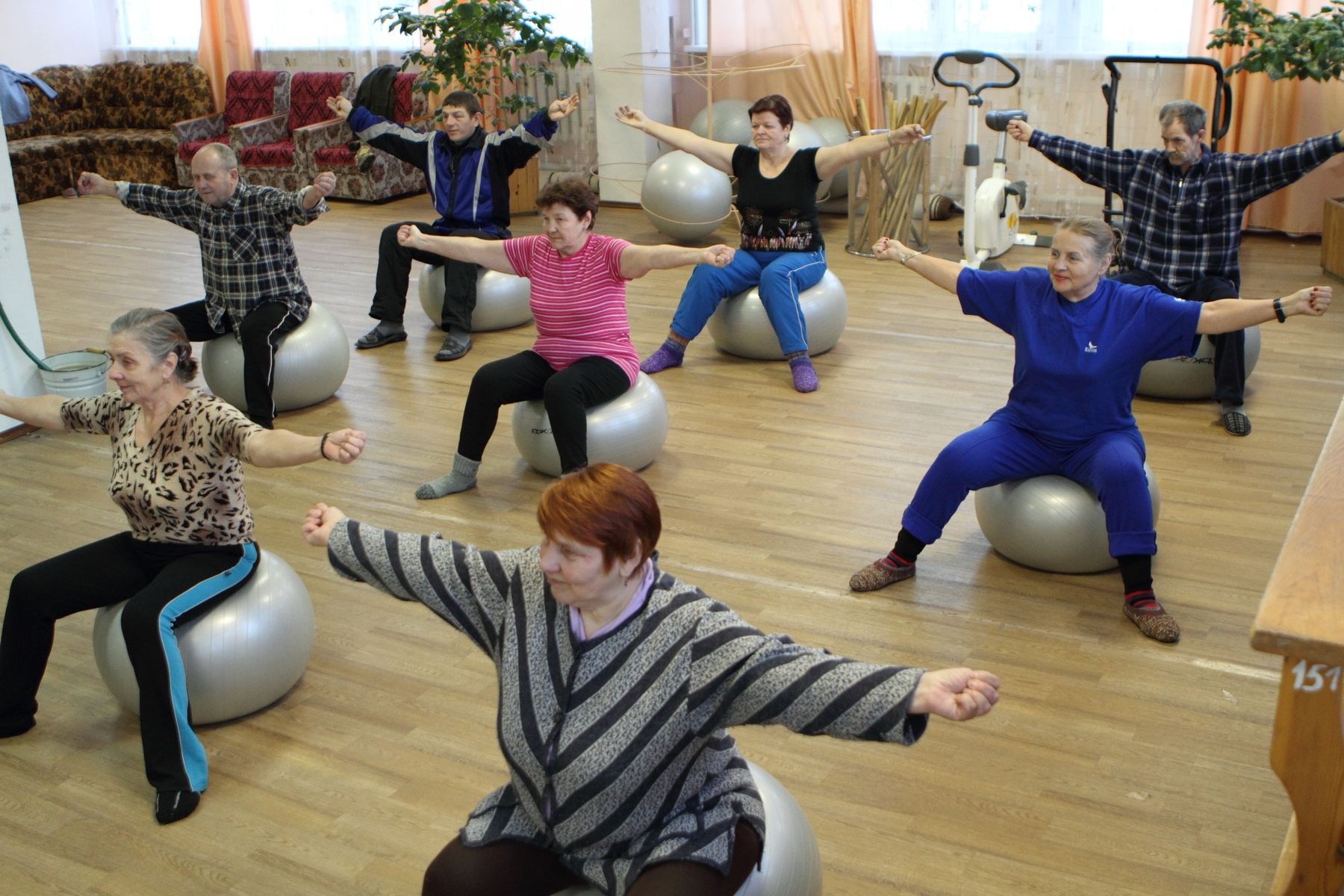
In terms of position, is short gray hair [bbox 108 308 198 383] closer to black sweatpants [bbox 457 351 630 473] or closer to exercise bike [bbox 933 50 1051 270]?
black sweatpants [bbox 457 351 630 473]

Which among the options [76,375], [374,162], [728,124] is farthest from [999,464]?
[374,162]

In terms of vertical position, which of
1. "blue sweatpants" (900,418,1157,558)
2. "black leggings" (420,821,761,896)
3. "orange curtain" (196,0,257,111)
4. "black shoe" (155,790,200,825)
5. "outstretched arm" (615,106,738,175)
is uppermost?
"orange curtain" (196,0,257,111)

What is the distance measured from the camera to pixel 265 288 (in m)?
4.41

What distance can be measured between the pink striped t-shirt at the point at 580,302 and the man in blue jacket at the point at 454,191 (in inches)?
61.2

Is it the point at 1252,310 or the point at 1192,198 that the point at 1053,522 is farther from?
the point at 1192,198

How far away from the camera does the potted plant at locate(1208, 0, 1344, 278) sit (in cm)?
555

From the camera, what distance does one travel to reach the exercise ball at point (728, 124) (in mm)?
7555

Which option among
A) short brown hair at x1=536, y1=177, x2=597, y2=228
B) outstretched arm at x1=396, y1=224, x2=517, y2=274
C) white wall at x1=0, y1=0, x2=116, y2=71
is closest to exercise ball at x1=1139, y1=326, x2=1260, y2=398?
short brown hair at x1=536, y1=177, x2=597, y2=228


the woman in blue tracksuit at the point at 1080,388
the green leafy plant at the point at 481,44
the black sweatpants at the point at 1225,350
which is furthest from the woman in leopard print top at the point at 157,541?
the green leafy plant at the point at 481,44

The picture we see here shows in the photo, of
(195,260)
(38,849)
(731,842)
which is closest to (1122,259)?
(731,842)

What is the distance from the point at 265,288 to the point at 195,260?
3.00m

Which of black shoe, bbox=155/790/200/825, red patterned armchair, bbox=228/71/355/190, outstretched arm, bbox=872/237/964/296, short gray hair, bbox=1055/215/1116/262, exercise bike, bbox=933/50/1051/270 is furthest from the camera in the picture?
red patterned armchair, bbox=228/71/355/190

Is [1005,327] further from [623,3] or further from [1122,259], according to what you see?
[623,3]

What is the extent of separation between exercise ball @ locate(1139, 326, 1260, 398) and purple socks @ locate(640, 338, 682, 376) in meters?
1.77
